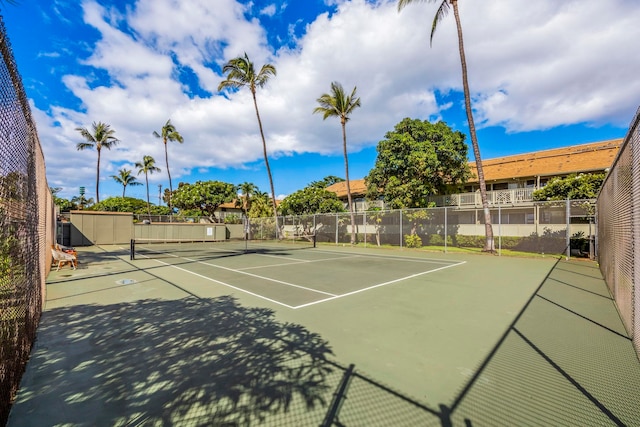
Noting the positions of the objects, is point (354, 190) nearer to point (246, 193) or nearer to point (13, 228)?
point (246, 193)

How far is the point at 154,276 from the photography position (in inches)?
352

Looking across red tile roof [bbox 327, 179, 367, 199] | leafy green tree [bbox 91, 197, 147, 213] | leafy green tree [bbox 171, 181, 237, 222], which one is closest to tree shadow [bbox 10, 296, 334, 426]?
red tile roof [bbox 327, 179, 367, 199]

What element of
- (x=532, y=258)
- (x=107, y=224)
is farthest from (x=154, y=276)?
(x=107, y=224)

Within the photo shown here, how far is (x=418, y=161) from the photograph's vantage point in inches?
781

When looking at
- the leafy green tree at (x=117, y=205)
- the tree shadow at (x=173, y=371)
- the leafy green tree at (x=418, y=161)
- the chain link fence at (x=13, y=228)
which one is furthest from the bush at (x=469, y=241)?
the leafy green tree at (x=117, y=205)

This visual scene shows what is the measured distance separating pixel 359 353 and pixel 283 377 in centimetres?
101

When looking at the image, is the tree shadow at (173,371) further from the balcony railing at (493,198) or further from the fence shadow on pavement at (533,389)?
the balcony railing at (493,198)

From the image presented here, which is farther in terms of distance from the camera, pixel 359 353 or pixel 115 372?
pixel 359 353

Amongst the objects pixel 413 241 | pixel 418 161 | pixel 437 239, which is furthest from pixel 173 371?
pixel 418 161

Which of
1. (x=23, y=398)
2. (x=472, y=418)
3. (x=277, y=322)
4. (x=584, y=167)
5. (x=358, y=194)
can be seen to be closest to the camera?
(x=472, y=418)

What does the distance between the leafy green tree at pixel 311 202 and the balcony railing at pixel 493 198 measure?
8576 mm

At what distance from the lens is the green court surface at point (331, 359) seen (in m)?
2.48

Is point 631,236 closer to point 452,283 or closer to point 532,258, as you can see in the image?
point 452,283

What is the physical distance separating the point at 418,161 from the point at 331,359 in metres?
18.4
